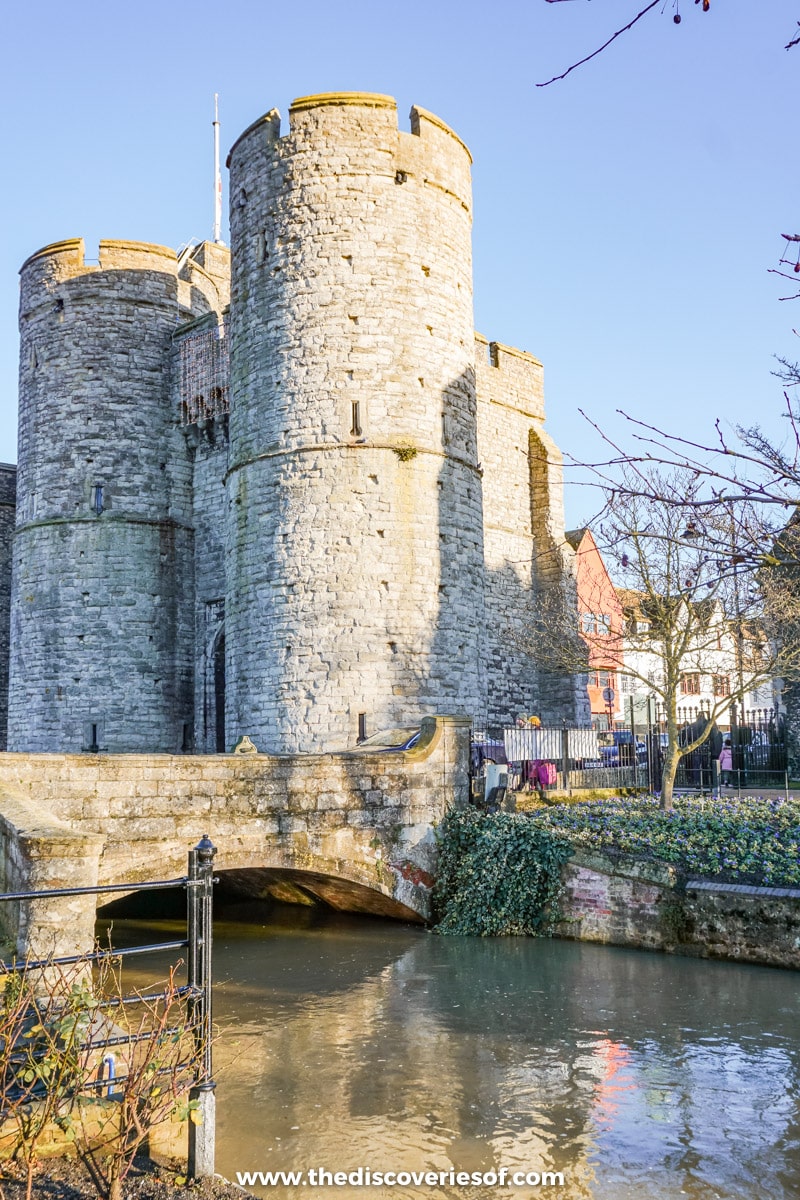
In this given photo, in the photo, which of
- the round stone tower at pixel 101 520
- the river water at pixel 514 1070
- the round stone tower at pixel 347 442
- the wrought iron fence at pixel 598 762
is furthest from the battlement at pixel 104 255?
the river water at pixel 514 1070

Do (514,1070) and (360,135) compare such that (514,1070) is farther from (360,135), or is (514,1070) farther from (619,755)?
(360,135)

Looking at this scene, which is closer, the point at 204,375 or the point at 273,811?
the point at 273,811

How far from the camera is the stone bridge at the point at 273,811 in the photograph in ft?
30.1

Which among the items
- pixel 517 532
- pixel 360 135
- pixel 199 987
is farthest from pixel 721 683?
pixel 199 987

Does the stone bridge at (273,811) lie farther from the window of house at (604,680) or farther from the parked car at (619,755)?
the window of house at (604,680)

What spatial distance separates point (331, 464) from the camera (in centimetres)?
1539

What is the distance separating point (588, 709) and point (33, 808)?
17.2 m

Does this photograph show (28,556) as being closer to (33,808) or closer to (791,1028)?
(33,808)

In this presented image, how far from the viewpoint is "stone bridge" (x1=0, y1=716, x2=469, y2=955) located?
9.17 metres

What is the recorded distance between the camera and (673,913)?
972 cm

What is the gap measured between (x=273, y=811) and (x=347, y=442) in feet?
22.6

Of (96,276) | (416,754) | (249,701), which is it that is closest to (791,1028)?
(416,754)

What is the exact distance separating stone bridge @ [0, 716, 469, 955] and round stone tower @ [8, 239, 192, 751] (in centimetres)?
837

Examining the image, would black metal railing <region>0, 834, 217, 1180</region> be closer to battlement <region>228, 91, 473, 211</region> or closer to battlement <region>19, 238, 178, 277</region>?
battlement <region>228, 91, 473, 211</region>
